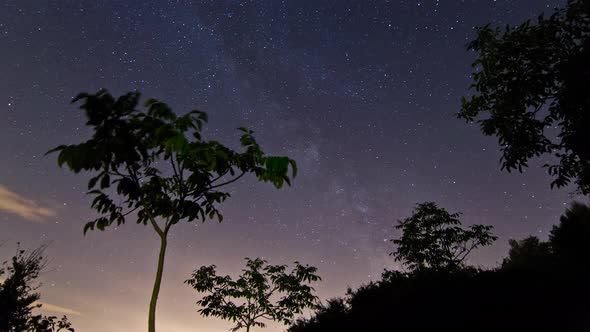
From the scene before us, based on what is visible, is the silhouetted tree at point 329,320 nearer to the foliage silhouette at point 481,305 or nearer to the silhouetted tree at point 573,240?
the foliage silhouette at point 481,305

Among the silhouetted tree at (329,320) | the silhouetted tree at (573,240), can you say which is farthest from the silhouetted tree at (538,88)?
the silhouetted tree at (329,320)

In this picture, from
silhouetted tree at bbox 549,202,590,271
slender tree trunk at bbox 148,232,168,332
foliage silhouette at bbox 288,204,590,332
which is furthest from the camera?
silhouetted tree at bbox 549,202,590,271

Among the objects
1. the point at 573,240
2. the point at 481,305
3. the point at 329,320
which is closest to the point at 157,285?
the point at 329,320

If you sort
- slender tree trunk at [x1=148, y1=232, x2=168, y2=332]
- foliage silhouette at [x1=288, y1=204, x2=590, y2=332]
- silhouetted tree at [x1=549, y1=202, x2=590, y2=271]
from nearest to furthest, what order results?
slender tree trunk at [x1=148, y1=232, x2=168, y2=332] < foliage silhouette at [x1=288, y1=204, x2=590, y2=332] < silhouetted tree at [x1=549, y1=202, x2=590, y2=271]

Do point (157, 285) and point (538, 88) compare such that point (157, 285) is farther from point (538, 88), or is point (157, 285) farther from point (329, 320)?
point (538, 88)

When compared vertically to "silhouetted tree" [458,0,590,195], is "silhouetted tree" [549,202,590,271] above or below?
below

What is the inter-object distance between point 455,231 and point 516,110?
11.2 metres

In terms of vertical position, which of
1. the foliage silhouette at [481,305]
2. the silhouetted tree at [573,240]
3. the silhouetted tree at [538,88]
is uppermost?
the silhouetted tree at [538,88]

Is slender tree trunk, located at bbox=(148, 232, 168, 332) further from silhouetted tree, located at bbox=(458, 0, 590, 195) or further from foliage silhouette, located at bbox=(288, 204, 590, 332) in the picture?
silhouetted tree, located at bbox=(458, 0, 590, 195)

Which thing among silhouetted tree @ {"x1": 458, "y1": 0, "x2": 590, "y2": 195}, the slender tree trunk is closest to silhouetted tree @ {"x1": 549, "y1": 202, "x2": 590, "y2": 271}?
silhouetted tree @ {"x1": 458, "y1": 0, "x2": 590, "y2": 195}

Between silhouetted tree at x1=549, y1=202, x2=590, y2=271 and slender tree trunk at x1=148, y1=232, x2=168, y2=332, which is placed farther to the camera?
silhouetted tree at x1=549, y1=202, x2=590, y2=271

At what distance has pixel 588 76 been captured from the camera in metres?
9.65

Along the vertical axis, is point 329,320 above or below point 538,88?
below

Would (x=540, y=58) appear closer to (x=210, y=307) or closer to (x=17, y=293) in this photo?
(x=210, y=307)
